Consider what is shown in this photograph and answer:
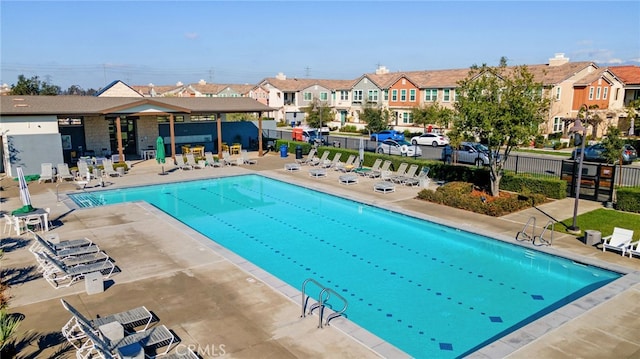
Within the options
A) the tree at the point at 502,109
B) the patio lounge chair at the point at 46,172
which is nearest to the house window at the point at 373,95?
the tree at the point at 502,109

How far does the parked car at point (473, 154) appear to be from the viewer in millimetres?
30005

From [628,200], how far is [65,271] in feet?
65.4

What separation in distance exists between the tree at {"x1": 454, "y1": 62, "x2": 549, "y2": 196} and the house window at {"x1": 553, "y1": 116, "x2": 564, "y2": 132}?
3186 centimetres

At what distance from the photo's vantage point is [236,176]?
92.0 ft

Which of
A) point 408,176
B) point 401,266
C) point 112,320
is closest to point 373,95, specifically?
point 408,176

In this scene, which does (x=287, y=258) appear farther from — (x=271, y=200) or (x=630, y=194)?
(x=630, y=194)

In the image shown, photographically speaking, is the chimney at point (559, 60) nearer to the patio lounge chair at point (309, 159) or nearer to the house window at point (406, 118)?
the house window at point (406, 118)

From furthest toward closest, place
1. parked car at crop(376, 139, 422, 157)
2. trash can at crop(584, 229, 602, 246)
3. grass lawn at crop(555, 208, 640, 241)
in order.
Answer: parked car at crop(376, 139, 422, 157), grass lawn at crop(555, 208, 640, 241), trash can at crop(584, 229, 602, 246)

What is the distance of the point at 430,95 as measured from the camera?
5481 centimetres

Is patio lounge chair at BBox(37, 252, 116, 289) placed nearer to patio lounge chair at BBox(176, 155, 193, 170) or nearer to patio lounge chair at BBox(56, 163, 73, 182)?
patio lounge chair at BBox(56, 163, 73, 182)

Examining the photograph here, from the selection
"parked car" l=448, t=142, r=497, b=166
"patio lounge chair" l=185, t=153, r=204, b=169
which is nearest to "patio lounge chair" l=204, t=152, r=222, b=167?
"patio lounge chair" l=185, t=153, r=204, b=169

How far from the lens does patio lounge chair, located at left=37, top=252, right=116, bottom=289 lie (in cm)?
1182
